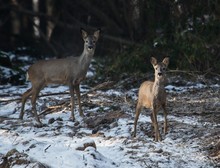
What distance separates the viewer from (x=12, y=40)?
23.5 meters

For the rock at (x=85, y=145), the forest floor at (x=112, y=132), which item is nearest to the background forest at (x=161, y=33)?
the forest floor at (x=112, y=132)

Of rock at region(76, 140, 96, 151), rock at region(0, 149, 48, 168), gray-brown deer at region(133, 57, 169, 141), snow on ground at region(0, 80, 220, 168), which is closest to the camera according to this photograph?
rock at region(0, 149, 48, 168)

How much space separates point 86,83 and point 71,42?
10.5 meters

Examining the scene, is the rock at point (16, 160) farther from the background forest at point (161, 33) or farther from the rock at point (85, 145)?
the background forest at point (161, 33)

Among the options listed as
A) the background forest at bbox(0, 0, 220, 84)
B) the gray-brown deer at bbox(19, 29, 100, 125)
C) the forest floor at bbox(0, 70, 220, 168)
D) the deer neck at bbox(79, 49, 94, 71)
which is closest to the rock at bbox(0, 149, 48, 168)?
the forest floor at bbox(0, 70, 220, 168)

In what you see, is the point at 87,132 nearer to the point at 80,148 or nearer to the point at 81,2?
the point at 80,148

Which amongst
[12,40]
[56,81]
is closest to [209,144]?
[56,81]

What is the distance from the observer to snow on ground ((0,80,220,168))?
8297 mm

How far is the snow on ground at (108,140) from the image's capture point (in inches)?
327

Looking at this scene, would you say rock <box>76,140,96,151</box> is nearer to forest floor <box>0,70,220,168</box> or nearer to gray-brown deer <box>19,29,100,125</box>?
forest floor <box>0,70,220,168</box>

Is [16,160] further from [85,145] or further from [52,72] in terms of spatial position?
[52,72]

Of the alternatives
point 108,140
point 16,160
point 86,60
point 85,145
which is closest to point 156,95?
point 108,140

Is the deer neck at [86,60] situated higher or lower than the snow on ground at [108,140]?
higher

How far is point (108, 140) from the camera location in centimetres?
967
